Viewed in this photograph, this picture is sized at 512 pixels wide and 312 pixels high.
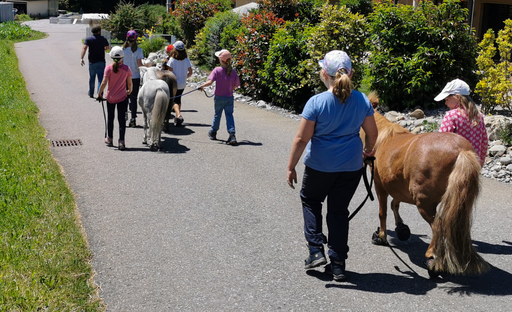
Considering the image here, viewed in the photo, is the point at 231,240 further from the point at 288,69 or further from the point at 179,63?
the point at 288,69

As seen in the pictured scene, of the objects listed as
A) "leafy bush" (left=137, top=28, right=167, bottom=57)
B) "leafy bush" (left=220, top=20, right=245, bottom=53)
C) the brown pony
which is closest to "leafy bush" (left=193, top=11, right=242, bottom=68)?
Answer: "leafy bush" (left=220, top=20, right=245, bottom=53)

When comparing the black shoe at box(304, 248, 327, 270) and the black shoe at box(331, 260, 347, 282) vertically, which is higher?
the black shoe at box(304, 248, 327, 270)

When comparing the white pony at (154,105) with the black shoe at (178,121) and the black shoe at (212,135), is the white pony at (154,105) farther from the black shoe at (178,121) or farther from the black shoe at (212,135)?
the black shoe at (178,121)

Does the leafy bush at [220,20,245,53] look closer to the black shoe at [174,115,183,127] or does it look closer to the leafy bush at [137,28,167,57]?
the black shoe at [174,115,183,127]

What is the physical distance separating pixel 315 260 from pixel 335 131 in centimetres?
120

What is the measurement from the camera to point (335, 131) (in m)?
5.07

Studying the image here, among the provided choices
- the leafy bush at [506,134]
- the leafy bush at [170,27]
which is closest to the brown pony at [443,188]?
the leafy bush at [506,134]

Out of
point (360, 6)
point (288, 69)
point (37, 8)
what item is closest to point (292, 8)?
point (288, 69)

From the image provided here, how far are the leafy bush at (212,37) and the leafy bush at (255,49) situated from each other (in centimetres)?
353

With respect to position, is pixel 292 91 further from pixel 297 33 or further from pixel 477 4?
pixel 477 4

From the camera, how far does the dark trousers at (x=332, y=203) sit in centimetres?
517

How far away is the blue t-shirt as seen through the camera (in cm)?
496

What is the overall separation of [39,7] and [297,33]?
6939cm

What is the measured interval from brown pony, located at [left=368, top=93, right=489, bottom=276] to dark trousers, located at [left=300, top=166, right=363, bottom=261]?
1.87 ft
